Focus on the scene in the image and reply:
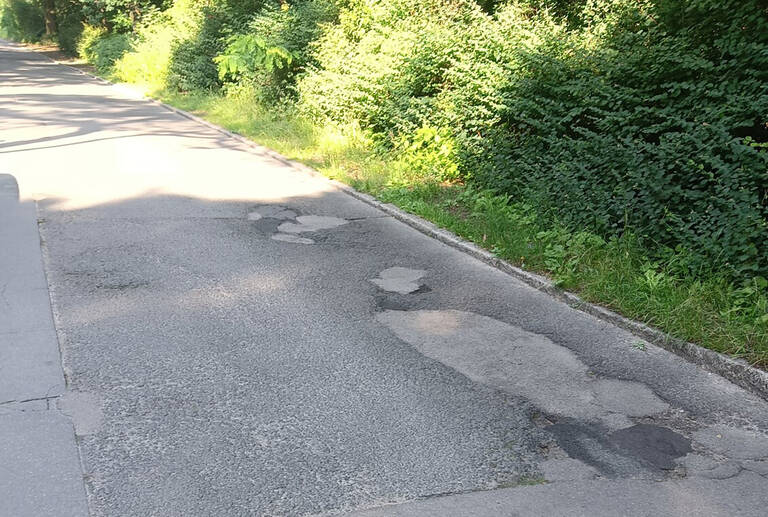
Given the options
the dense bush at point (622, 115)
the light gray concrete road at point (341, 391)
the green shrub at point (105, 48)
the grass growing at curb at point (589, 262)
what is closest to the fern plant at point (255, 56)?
the grass growing at curb at point (589, 262)

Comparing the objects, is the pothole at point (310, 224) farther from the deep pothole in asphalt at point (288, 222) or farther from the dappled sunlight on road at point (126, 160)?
the dappled sunlight on road at point (126, 160)

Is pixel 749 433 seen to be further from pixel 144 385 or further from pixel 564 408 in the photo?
pixel 144 385

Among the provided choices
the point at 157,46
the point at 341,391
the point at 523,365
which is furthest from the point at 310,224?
the point at 157,46

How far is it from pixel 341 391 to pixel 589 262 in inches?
134

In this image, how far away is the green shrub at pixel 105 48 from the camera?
34.4 meters

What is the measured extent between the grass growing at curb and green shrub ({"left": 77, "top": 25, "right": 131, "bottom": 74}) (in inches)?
973

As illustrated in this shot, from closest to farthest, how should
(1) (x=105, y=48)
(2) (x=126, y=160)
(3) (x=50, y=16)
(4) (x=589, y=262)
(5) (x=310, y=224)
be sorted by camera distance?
1. (4) (x=589, y=262)
2. (5) (x=310, y=224)
3. (2) (x=126, y=160)
4. (1) (x=105, y=48)
5. (3) (x=50, y=16)

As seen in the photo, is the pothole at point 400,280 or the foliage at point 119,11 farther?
the foliage at point 119,11

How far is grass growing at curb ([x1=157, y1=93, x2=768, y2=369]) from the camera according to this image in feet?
19.6

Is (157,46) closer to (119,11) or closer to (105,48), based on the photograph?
(105,48)

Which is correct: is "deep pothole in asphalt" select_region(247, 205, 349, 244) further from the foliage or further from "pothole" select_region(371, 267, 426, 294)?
the foliage

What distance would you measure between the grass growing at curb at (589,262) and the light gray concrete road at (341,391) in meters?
0.36

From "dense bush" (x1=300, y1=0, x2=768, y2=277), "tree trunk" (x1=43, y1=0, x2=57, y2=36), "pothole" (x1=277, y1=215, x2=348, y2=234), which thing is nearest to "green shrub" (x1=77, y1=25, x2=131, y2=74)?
"tree trunk" (x1=43, y1=0, x2=57, y2=36)

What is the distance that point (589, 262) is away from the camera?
7434mm
